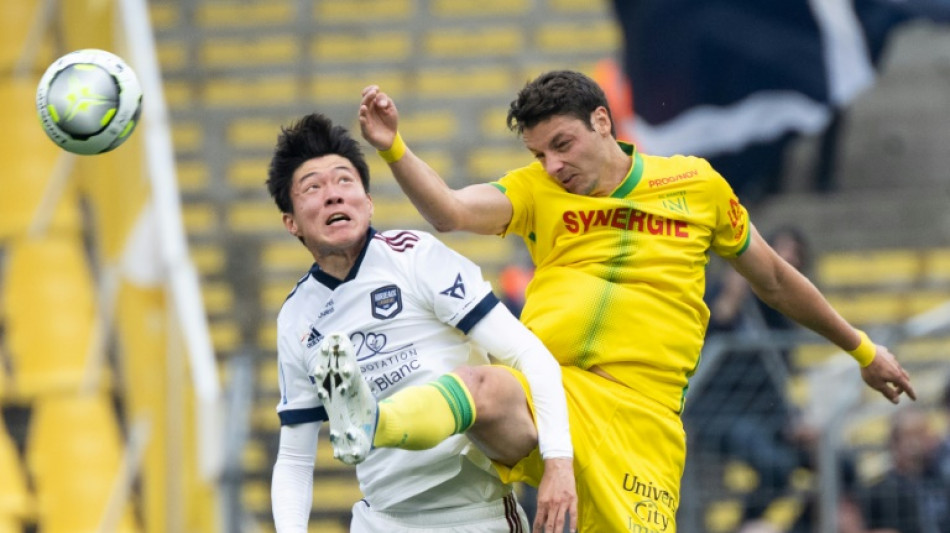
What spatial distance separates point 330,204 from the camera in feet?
15.9

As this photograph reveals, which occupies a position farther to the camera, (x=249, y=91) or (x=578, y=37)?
(x=578, y=37)

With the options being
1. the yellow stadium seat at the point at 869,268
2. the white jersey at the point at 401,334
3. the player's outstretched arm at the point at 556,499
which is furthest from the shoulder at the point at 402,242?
the yellow stadium seat at the point at 869,268

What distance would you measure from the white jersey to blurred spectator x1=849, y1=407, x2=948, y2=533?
362cm

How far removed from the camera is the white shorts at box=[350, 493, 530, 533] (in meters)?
5.03

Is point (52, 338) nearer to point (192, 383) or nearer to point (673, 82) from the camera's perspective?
point (192, 383)

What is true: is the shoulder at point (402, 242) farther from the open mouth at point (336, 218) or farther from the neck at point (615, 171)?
the neck at point (615, 171)

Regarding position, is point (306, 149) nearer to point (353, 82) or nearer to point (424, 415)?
point (424, 415)

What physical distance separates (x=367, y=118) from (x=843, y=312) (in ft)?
25.6

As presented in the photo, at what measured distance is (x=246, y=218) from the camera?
12.8 metres

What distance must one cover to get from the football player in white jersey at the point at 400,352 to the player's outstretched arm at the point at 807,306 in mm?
1017

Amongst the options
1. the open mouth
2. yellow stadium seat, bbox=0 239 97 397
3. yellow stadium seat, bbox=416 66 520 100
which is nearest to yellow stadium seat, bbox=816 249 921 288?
yellow stadium seat, bbox=416 66 520 100

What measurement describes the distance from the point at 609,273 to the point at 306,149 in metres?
1.04

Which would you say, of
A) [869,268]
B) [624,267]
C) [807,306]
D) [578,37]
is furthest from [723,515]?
[578,37]

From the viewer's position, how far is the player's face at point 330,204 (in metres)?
4.84
